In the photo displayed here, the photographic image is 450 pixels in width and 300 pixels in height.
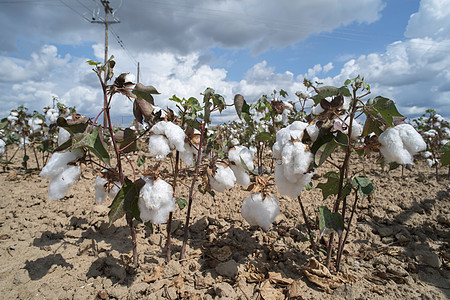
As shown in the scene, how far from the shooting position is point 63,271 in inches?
68.1

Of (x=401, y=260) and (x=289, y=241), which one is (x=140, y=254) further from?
(x=401, y=260)

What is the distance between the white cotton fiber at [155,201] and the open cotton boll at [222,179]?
0.30 m

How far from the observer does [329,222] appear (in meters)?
1.37

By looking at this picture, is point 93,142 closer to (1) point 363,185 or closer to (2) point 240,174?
(2) point 240,174

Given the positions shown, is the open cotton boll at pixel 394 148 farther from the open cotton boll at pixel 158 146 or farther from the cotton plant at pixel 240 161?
the open cotton boll at pixel 158 146

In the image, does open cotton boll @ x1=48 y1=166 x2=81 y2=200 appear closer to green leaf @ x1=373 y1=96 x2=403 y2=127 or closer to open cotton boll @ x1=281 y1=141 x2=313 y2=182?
open cotton boll @ x1=281 y1=141 x2=313 y2=182

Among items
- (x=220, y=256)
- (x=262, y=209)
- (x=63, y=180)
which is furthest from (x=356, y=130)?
(x=63, y=180)

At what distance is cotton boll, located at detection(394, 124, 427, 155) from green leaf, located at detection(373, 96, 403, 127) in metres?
0.06

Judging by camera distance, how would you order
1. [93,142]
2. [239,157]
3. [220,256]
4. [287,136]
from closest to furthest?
1. [93,142]
2. [287,136]
3. [239,157]
4. [220,256]

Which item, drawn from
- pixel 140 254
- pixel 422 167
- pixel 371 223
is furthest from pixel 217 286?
pixel 422 167

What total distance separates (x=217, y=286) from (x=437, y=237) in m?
2.01

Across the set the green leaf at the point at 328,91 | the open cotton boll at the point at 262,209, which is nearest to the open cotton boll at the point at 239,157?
the open cotton boll at the point at 262,209

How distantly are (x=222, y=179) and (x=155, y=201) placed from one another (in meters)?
0.41

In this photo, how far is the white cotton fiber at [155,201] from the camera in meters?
1.31
